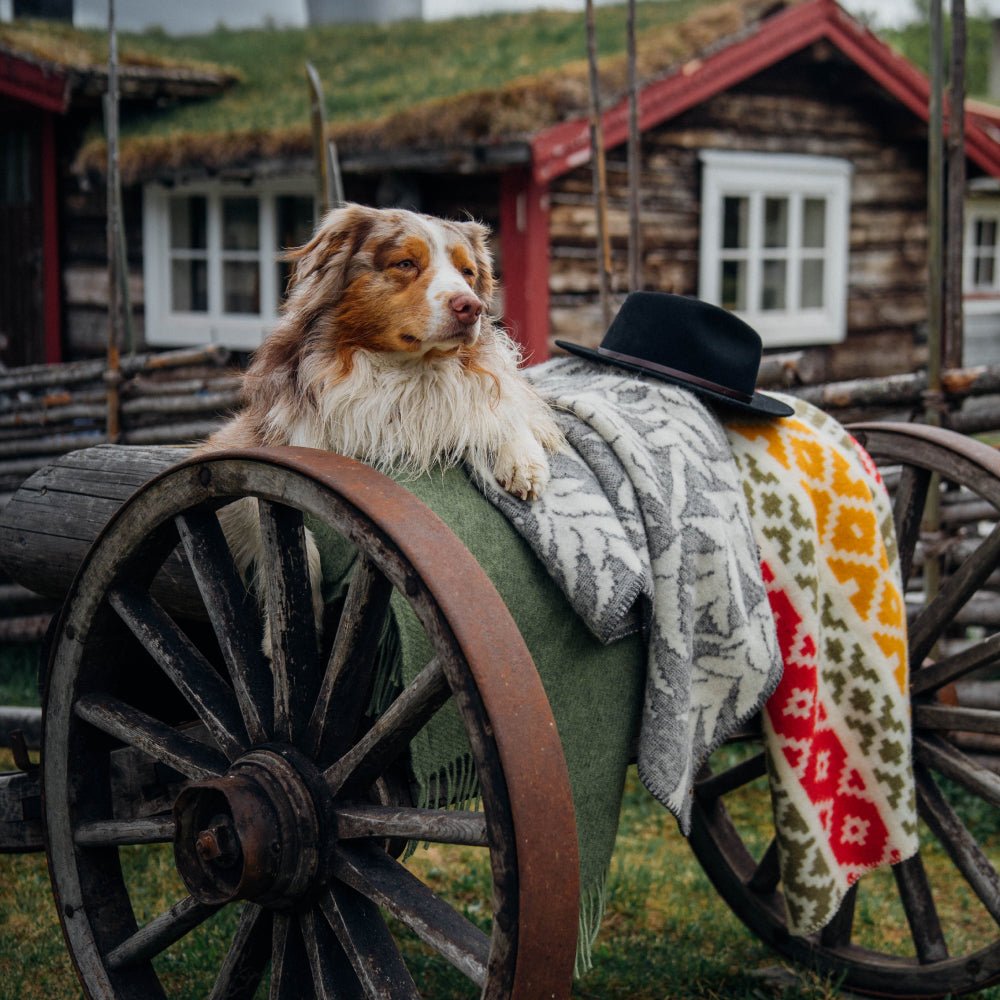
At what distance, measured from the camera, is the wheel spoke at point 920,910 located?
9.46 feet

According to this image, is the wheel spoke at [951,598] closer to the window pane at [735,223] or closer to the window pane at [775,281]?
the window pane at [735,223]

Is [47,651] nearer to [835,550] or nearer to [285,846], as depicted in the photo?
[285,846]

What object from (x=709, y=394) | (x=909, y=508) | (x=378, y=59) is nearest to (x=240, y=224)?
(x=378, y=59)

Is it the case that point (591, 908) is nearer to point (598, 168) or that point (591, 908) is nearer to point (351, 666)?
point (351, 666)

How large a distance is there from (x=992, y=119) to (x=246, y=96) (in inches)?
274

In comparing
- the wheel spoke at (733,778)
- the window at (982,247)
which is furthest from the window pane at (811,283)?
the wheel spoke at (733,778)

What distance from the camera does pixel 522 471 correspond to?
2.08m

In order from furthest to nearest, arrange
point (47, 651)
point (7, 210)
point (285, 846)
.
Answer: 1. point (7, 210)
2. point (47, 651)
3. point (285, 846)

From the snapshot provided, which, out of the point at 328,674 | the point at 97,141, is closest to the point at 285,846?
the point at 328,674

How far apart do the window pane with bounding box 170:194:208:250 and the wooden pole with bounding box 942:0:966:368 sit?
6.12 meters

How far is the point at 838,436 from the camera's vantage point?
264 centimetres

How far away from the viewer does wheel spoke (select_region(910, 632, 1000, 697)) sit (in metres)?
2.83

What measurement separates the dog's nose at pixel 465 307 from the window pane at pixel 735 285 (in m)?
7.33

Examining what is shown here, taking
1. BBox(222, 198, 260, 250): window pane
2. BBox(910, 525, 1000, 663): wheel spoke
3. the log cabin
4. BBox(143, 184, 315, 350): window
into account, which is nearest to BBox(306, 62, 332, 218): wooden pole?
the log cabin
